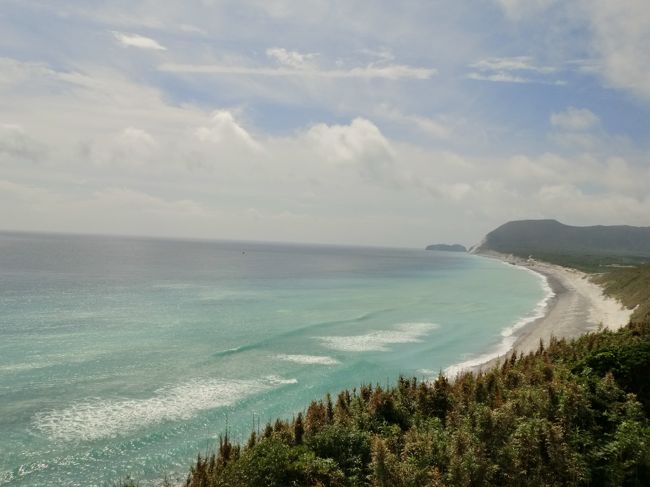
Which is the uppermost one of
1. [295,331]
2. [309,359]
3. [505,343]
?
[505,343]

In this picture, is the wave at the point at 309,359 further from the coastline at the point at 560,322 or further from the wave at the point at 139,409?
the coastline at the point at 560,322

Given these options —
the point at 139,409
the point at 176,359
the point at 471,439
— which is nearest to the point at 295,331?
the point at 176,359

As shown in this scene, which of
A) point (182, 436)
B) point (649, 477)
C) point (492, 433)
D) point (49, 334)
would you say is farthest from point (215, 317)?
point (649, 477)

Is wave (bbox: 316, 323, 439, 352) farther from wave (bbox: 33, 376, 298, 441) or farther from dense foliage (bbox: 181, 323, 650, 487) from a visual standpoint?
dense foliage (bbox: 181, 323, 650, 487)

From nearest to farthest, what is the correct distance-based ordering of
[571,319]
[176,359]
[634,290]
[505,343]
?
[176,359] → [505,343] → [571,319] → [634,290]

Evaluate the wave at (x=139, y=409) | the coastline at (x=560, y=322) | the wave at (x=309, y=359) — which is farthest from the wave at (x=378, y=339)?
the wave at (x=139, y=409)

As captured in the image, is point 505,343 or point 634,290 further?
point 634,290

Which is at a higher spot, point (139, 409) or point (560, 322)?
point (560, 322)

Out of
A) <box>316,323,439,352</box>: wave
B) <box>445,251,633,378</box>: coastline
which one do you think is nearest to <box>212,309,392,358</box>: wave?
<box>316,323,439,352</box>: wave

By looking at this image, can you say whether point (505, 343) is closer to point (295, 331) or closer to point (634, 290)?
point (295, 331)
